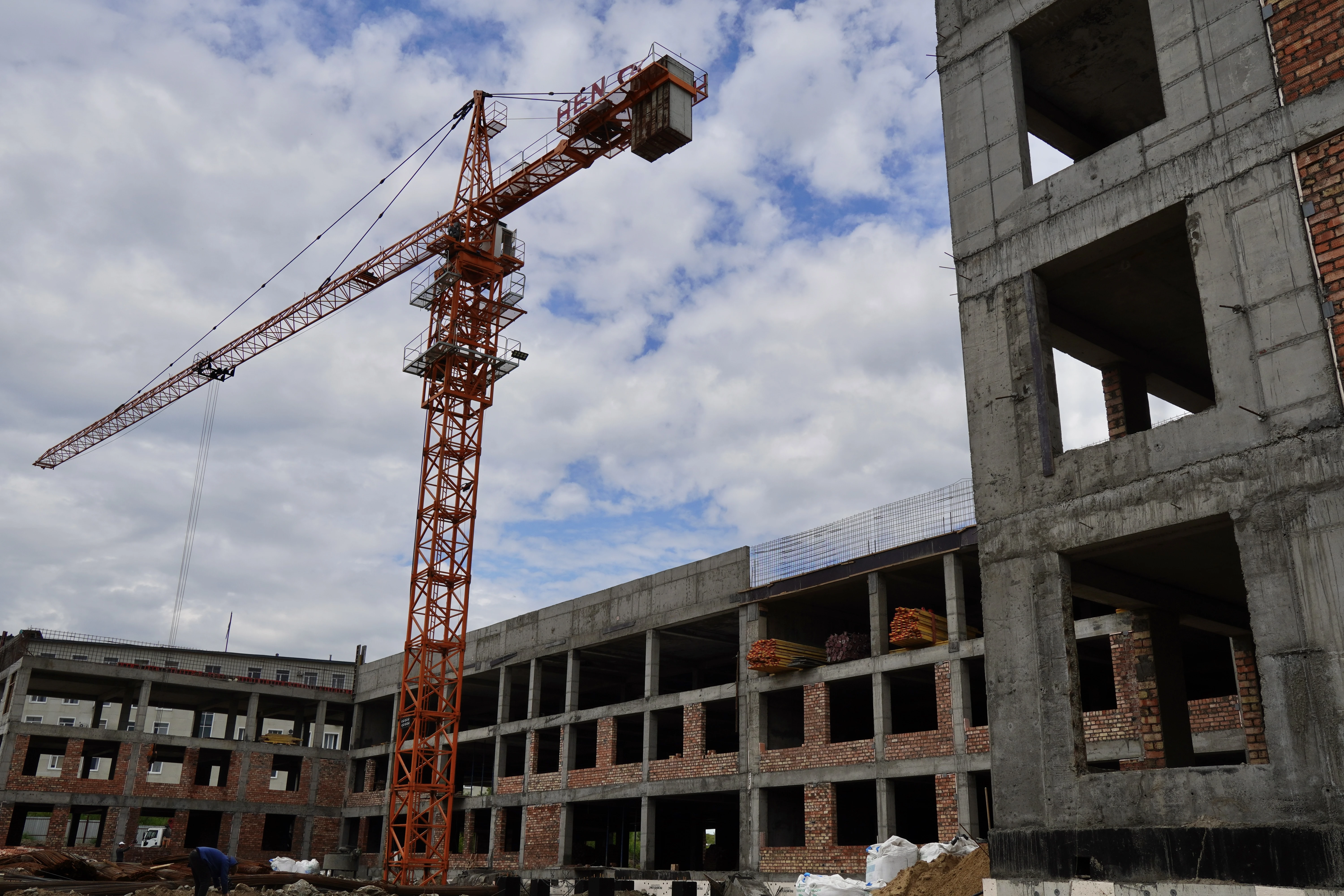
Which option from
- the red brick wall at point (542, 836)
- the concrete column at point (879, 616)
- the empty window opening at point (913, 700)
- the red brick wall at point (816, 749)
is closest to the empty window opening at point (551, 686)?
the red brick wall at point (542, 836)

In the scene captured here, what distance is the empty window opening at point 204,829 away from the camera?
163 feet

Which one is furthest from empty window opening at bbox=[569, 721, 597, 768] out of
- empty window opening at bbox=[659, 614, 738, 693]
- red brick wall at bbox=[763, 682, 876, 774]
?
red brick wall at bbox=[763, 682, 876, 774]

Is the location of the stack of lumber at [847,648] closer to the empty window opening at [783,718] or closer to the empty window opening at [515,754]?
the empty window opening at [783,718]

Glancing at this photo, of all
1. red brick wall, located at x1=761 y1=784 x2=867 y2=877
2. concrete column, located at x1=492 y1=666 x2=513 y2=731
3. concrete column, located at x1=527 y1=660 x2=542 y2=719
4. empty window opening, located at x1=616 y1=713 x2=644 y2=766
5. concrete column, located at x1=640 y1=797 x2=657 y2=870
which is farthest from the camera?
concrete column, located at x1=492 y1=666 x2=513 y2=731

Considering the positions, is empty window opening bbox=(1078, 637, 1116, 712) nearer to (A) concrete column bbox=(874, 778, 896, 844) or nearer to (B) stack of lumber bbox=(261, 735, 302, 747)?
(A) concrete column bbox=(874, 778, 896, 844)

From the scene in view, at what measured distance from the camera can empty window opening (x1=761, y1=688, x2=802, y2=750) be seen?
26.1 m

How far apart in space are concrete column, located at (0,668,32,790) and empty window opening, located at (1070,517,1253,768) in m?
37.1

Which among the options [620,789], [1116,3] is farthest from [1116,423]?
[620,789]

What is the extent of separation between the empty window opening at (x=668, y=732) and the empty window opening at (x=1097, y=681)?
33.4ft

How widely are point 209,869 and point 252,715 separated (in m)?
31.9

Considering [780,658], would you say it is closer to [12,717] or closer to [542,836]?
[542,836]

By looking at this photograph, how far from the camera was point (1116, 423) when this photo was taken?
45.5ft

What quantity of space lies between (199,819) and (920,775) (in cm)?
4588

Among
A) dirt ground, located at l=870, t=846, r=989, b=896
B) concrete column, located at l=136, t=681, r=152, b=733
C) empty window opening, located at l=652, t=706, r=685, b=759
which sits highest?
concrete column, located at l=136, t=681, r=152, b=733
